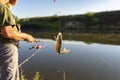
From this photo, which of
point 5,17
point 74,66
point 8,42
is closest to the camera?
point 5,17

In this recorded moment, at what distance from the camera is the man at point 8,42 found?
11.5 feet

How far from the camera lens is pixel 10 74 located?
374cm

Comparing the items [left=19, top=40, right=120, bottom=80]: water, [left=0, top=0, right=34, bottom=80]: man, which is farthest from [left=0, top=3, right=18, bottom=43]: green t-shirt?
[left=19, top=40, right=120, bottom=80]: water

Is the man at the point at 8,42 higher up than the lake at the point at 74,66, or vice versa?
the man at the point at 8,42

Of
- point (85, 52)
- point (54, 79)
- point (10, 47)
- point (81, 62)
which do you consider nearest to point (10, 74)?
point (10, 47)

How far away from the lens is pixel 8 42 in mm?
3691

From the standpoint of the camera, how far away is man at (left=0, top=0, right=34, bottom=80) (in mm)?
3502

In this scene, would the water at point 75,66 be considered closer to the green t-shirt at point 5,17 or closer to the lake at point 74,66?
the lake at point 74,66

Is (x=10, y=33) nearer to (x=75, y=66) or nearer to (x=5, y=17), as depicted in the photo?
(x=5, y=17)

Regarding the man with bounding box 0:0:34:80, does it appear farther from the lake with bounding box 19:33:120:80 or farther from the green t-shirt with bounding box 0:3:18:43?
the lake with bounding box 19:33:120:80

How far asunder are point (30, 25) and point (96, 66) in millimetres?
45347

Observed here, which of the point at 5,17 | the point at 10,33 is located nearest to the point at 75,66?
the point at 10,33

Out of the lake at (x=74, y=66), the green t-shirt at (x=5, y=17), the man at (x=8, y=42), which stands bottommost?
the lake at (x=74, y=66)

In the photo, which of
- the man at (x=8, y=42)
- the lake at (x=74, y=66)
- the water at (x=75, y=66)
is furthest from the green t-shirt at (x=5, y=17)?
the lake at (x=74, y=66)
